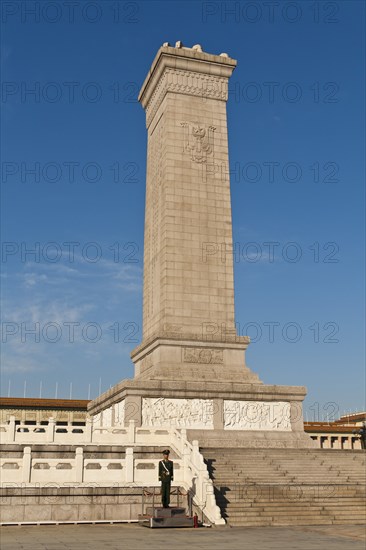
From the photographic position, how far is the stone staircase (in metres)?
17.8

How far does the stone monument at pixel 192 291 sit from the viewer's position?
1086 inches

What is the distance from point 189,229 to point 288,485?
1499 cm

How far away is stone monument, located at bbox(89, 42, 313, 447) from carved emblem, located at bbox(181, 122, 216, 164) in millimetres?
51

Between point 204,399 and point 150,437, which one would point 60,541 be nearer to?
point 150,437

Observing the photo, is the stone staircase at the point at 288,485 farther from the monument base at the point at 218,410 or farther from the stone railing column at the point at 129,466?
the monument base at the point at 218,410

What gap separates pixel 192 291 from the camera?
101 feet

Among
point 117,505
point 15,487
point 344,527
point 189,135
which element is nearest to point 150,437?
point 117,505

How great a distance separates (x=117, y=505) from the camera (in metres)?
17.4

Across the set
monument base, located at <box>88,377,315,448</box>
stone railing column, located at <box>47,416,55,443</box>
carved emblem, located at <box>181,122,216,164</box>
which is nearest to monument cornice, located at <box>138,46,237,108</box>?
carved emblem, located at <box>181,122,216,164</box>

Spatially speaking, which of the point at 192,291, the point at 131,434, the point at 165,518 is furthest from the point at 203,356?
the point at 165,518

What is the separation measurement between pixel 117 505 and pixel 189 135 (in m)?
20.5

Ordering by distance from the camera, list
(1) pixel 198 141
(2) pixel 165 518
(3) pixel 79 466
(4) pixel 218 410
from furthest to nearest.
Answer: (1) pixel 198 141
(4) pixel 218 410
(3) pixel 79 466
(2) pixel 165 518

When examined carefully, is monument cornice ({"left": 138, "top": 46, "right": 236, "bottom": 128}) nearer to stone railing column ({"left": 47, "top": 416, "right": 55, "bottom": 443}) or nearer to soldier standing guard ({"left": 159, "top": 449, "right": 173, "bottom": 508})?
stone railing column ({"left": 47, "top": 416, "right": 55, "bottom": 443})

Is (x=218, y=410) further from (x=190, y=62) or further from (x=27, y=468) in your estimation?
(x=190, y=62)
